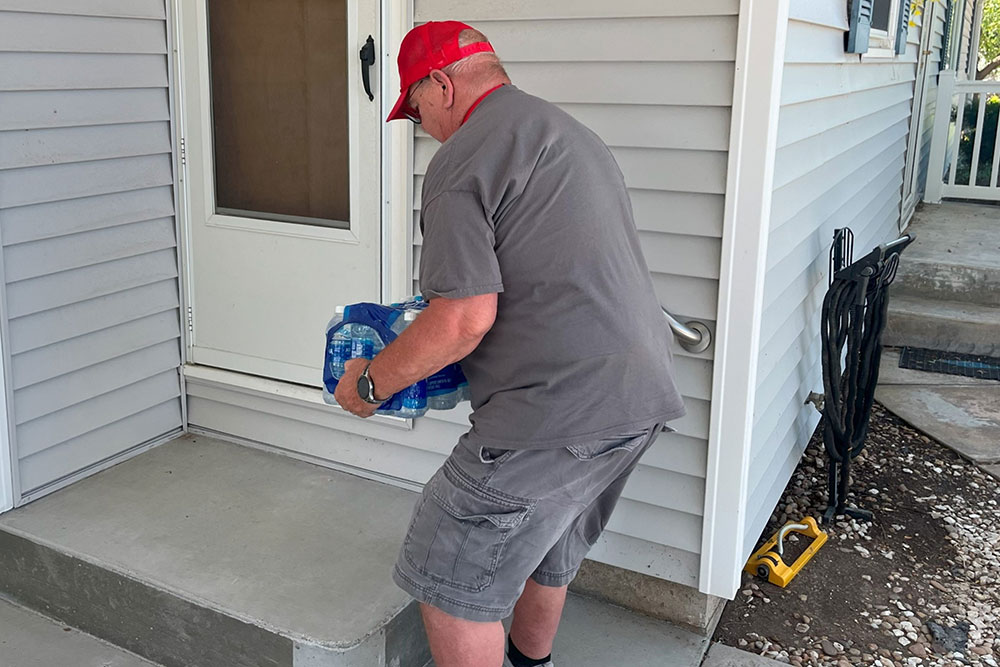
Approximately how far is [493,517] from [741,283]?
1.04 m

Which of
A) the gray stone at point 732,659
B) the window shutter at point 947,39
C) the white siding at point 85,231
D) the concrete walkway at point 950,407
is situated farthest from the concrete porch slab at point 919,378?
the window shutter at point 947,39

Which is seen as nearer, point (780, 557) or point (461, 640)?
point (461, 640)

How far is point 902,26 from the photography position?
565 cm

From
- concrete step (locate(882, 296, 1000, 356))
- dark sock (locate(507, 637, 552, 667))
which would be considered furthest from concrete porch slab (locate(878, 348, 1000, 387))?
dark sock (locate(507, 637, 552, 667))

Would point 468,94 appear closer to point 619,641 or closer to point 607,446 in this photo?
point 607,446

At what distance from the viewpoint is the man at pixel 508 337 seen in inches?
78.0

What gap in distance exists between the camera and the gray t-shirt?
6.43 ft

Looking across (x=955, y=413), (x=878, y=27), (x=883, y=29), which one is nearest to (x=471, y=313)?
(x=955, y=413)

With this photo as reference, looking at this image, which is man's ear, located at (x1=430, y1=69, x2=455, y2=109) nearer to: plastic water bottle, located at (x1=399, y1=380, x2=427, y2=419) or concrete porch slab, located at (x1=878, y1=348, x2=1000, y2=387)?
plastic water bottle, located at (x1=399, y1=380, x2=427, y2=419)

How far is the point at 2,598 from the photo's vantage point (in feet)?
10.1

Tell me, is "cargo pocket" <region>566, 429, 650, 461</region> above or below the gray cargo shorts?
above

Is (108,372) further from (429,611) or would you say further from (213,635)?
(429,611)

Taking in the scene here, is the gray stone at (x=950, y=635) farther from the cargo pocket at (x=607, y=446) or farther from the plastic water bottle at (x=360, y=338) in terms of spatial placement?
the plastic water bottle at (x=360, y=338)

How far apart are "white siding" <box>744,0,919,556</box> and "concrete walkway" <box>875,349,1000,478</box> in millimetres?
715
